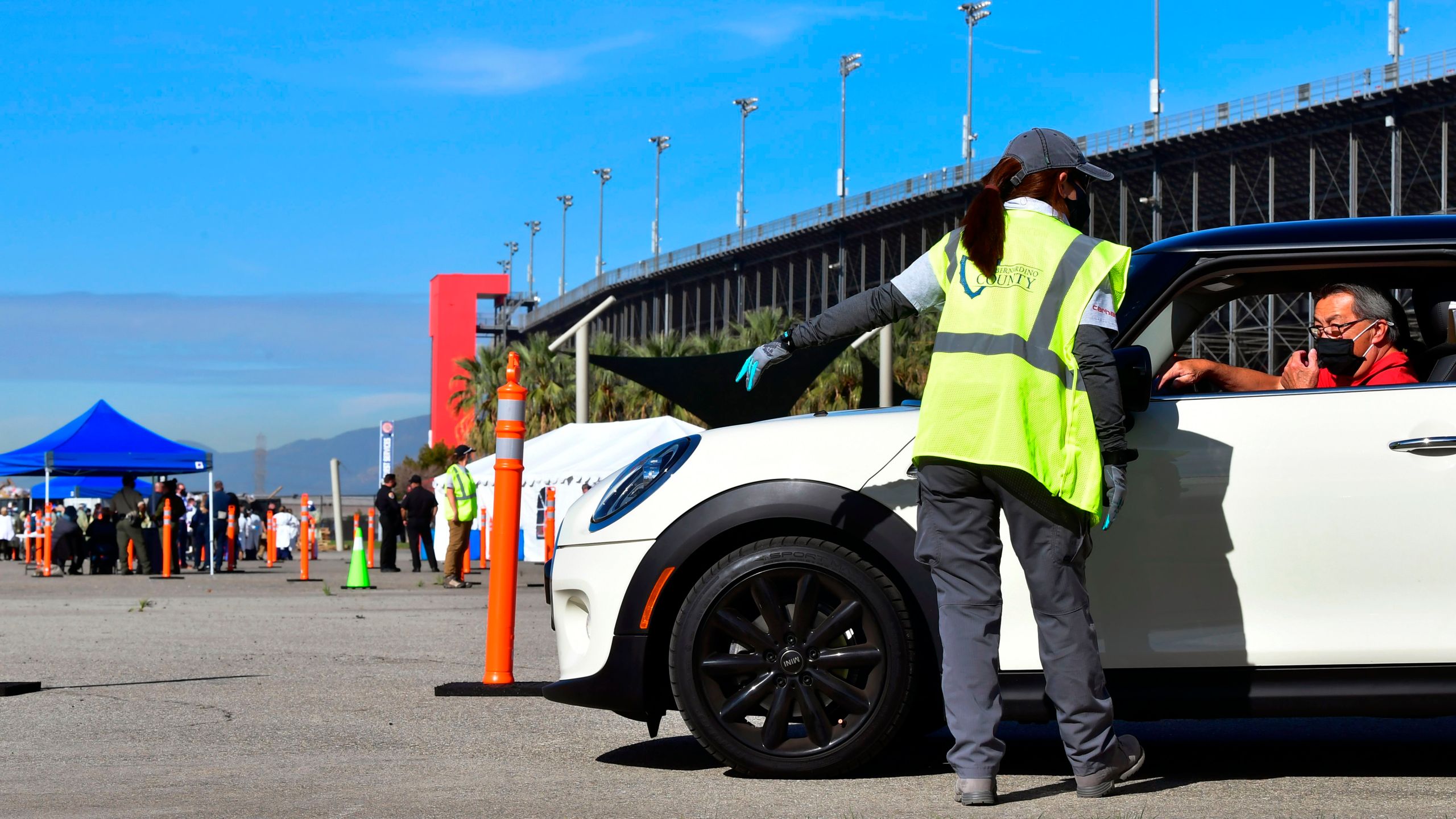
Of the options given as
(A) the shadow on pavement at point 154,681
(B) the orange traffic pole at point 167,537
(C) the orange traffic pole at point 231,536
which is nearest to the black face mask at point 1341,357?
(A) the shadow on pavement at point 154,681

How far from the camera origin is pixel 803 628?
4137 millimetres

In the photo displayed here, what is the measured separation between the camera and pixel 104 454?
25703 mm

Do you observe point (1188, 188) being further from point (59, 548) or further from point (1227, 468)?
point (1227, 468)

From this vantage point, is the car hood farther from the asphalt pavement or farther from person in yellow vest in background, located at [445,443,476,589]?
person in yellow vest in background, located at [445,443,476,589]

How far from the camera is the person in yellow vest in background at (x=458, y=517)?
18.2 m

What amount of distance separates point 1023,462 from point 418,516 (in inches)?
833

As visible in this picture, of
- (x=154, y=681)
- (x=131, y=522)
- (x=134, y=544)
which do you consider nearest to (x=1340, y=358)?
(x=154, y=681)

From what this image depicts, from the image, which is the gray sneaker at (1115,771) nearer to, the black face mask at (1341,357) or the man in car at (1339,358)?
the man in car at (1339,358)

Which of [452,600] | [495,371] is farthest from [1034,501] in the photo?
[495,371]

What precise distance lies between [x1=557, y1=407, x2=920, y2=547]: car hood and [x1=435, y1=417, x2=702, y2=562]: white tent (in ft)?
63.6

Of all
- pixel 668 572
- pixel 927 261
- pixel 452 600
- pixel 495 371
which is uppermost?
pixel 495 371

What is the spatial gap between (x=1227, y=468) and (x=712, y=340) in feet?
154

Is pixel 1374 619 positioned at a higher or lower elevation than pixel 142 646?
higher

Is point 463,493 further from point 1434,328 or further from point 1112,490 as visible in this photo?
point 1112,490
